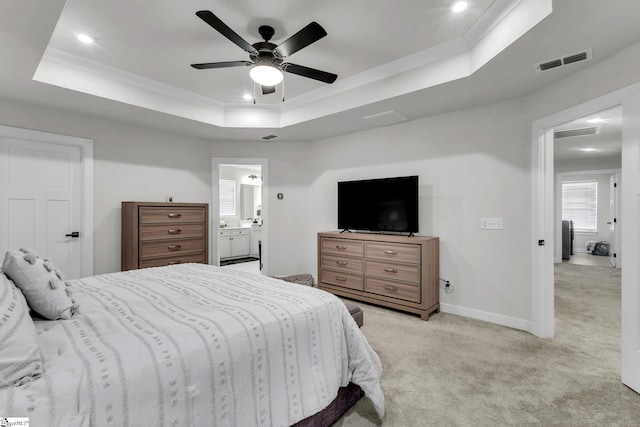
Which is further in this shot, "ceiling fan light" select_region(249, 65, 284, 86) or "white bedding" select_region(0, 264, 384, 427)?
"ceiling fan light" select_region(249, 65, 284, 86)

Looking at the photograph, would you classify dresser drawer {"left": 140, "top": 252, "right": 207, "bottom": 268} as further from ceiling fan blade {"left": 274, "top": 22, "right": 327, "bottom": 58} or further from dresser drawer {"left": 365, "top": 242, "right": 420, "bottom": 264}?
ceiling fan blade {"left": 274, "top": 22, "right": 327, "bottom": 58}

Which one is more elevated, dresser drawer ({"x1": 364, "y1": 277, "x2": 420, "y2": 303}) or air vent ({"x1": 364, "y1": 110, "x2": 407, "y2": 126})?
air vent ({"x1": 364, "y1": 110, "x2": 407, "y2": 126})

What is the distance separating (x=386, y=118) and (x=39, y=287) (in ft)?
11.4

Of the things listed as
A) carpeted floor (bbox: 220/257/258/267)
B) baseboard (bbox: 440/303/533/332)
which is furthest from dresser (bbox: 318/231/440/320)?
carpeted floor (bbox: 220/257/258/267)

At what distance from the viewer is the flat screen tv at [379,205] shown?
360cm

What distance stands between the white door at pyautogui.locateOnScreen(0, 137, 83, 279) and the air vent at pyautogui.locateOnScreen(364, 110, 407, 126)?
11.7 feet

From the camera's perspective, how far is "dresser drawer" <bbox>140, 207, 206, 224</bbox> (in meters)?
3.59

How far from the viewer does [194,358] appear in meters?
1.09

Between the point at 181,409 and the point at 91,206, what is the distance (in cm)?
349

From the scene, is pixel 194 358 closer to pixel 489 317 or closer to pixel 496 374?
pixel 496 374

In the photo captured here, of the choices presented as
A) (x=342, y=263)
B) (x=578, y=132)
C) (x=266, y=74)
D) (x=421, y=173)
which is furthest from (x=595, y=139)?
(x=266, y=74)

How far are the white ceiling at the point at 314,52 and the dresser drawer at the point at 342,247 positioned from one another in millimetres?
1565

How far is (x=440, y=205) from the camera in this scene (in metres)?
3.60

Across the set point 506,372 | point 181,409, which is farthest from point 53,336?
point 506,372
